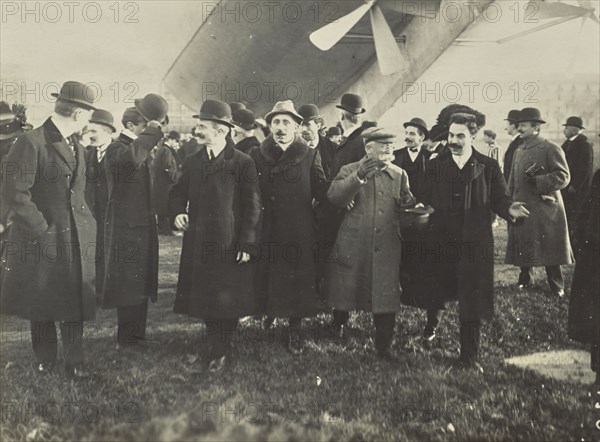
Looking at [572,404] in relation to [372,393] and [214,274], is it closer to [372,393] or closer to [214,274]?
[372,393]

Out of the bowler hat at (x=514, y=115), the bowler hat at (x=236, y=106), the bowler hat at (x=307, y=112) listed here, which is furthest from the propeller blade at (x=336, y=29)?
the bowler hat at (x=514, y=115)

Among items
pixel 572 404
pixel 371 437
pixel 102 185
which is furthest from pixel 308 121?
pixel 572 404

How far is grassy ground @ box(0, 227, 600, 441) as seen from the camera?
3.03 metres

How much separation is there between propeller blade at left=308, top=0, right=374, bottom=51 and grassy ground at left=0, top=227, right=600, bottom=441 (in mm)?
3048

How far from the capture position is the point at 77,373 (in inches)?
128

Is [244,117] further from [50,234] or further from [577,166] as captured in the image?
[577,166]

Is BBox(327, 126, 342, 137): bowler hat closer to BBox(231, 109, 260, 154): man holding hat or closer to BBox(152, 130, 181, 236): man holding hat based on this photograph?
BBox(231, 109, 260, 154): man holding hat

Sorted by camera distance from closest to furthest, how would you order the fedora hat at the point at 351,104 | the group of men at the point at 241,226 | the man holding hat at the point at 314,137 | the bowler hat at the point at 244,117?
1. the group of men at the point at 241,226
2. the fedora hat at the point at 351,104
3. the man holding hat at the point at 314,137
4. the bowler hat at the point at 244,117

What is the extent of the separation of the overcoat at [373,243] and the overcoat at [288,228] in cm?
25

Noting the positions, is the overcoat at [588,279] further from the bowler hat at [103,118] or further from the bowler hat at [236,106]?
the bowler hat at [103,118]

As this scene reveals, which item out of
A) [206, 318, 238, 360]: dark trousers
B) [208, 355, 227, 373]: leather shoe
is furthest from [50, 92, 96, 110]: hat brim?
[208, 355, 227, 373]: leather shoe

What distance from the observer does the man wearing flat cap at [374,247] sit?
3.61m

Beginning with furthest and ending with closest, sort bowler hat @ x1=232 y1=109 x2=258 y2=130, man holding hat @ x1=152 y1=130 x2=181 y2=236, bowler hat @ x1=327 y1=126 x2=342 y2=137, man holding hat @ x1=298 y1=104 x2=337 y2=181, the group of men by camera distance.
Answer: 1. bowler hat @ x1=327 y1=126 x2=342 y2=137
2. bowler hat @ x1=232 y1=109 x2=258 y2=130
3. man holding hat @ x1=298 y1=104 x2=337 y2=181
4. man holding hat @ x1=152 y1=130 x2=181 y2=236
5. the group of men

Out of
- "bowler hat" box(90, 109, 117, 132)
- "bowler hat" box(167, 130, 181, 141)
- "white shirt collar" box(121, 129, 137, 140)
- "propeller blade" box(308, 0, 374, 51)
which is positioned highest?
"propeller blade" box(308, 0, 374, 51)
